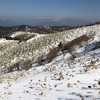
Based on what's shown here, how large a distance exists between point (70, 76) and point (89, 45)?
1763 centimetres

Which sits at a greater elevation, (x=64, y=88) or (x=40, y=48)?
(x=40, y=48)

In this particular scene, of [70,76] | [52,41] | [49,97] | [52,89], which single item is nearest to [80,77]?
[70,76]

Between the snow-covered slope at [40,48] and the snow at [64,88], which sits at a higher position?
the snow-covered slope at [40,48]

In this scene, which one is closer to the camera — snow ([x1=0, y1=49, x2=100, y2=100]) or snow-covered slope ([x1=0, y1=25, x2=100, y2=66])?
snow ([x1=0, y1=49, x2=100, y2=100])

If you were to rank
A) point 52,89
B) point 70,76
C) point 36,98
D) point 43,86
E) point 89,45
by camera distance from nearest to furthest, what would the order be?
point 36,98
point 52,89
point 43,86
point 70,76
point 89,45

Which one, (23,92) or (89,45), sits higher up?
(89,45)

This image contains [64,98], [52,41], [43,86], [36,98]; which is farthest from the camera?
[52,41]

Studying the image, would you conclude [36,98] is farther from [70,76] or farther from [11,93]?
[70,76]

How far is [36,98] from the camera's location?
13.6 m

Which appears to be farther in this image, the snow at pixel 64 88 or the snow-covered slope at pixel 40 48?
the snow-covered slope at pixel 40 48

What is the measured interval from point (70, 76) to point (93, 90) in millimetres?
4292

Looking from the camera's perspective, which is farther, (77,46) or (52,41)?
(52,41)

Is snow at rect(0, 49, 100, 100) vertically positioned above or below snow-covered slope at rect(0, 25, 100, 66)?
below

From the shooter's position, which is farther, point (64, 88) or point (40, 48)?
point (40, 48)
